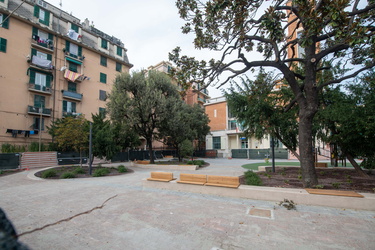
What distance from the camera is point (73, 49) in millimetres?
25719

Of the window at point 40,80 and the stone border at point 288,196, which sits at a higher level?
the window at point 40,80

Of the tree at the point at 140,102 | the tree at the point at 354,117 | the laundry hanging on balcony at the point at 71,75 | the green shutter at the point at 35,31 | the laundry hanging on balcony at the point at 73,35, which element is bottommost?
the tree at the point at 354,117

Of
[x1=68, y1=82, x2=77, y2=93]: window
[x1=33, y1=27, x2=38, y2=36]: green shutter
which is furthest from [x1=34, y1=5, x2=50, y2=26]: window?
[x1=68, y1=82, x2=77, y2=93]: window

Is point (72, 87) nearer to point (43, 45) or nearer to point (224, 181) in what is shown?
point (43, 45)

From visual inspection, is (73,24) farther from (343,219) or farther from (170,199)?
(343,219)

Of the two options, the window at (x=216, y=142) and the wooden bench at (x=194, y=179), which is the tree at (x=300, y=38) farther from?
the window at (x=216, y=142)

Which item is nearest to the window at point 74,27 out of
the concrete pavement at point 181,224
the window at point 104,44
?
the window at point 104,44

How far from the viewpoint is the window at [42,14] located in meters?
22.7

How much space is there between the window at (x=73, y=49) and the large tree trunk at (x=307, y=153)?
94.4ft

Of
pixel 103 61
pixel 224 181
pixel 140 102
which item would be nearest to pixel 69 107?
pixel 103 61

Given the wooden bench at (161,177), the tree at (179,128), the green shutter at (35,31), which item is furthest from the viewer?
the green shutter at (35,31)

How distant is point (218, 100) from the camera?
131ft

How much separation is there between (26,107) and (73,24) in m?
13.2

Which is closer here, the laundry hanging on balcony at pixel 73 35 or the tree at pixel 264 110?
the tree at pixel 264 110
